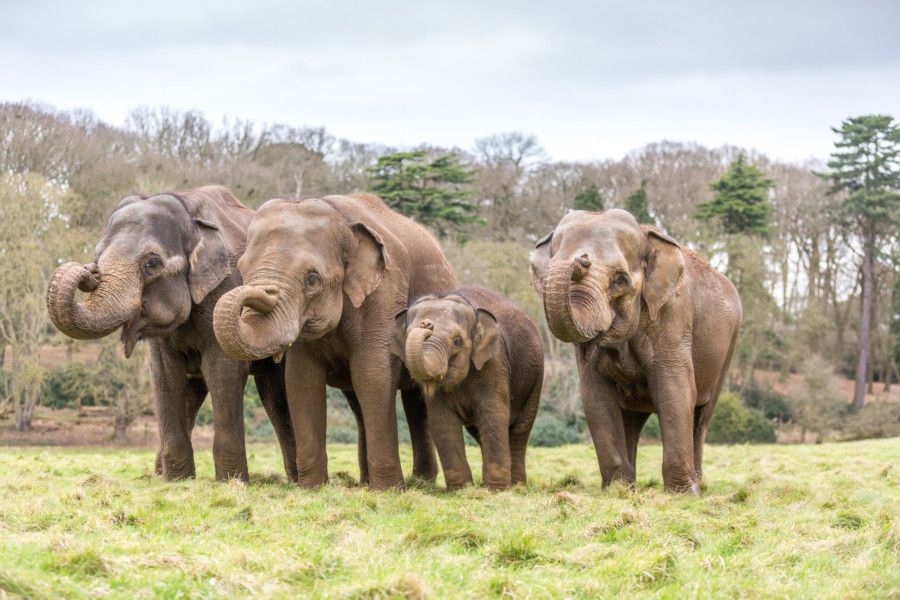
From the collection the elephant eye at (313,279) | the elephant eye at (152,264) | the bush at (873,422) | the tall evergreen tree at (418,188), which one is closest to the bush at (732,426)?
the bush at (873,422)

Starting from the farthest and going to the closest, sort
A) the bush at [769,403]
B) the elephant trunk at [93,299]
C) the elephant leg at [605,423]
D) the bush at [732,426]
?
1. the bush at [769,403]
2. the bush at [732,426]
3. the elephant leg at [605,423]
4. the elephant trunk at [93,299]

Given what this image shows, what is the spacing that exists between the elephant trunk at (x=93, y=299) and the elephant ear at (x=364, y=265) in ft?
6.24

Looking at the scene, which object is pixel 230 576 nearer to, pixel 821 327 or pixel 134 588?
pixel 134 588

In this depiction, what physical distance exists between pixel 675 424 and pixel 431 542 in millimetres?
4331

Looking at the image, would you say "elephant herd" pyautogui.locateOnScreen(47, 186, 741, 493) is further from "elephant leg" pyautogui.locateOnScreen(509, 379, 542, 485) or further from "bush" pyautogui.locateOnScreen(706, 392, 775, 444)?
"bush" pyautogui.locateOnScreen(706, 392, 775, 444)

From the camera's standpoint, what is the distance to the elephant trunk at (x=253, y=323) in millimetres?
9008

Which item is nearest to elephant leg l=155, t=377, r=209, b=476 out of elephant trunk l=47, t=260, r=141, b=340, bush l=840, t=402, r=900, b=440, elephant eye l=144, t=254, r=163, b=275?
elephant eye l=144, t=254, r=163, b=275

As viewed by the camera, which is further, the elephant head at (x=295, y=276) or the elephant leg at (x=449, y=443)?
the elephant leg at (x=449, y=443)

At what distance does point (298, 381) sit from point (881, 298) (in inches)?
1648

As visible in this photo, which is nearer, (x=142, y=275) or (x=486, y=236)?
(x=142, y=275)

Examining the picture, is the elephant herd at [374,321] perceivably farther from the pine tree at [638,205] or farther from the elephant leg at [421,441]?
the pine tree at [638,205]

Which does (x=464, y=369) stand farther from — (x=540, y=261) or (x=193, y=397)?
(x=193, y=397)

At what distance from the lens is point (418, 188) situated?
39.9 metres

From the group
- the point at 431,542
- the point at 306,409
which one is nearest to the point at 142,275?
the point at 306,409
